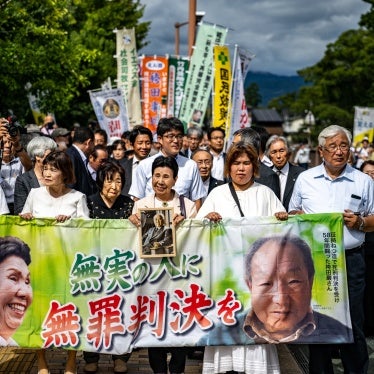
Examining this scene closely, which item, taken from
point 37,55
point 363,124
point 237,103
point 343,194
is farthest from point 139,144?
point 363,124

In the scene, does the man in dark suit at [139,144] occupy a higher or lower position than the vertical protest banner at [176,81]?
lower

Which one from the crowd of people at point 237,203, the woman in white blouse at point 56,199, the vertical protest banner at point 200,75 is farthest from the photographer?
the vertical protest banner at point 200,75

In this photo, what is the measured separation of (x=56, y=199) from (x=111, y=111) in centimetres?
928

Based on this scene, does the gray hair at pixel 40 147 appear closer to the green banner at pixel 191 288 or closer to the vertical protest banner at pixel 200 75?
the green banner at pixel 191 288

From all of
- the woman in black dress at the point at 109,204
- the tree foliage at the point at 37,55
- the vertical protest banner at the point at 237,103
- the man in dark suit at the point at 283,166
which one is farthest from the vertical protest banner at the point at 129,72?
the woman in black dress at the point at 109,204

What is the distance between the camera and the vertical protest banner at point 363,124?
71.8 feet

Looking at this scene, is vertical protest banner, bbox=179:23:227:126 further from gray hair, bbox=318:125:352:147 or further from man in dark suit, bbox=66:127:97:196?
gray hair, bbox=318:125:352:147

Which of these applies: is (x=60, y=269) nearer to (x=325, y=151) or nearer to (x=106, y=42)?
(x=325, y=151)

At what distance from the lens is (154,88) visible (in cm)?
1469

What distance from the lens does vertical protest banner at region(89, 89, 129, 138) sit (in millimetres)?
14141

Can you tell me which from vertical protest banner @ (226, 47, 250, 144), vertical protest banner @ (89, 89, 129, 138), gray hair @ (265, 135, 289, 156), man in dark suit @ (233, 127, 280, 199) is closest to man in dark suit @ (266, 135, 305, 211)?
gray hair @ (265, 135, 289, 156)

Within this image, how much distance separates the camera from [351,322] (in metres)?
4.83

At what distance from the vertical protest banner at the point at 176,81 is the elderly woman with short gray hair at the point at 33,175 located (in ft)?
29.1

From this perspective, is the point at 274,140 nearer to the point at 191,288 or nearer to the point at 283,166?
the point at 283,166
